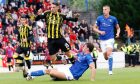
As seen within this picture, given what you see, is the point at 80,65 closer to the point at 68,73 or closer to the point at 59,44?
the point at 68,73

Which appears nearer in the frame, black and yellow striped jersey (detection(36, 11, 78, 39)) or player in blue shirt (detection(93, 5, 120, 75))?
black and yellow striped jersey (detection(36, 11, 78, 39))

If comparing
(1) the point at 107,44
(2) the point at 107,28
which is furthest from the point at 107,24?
(1) the point at 107,44

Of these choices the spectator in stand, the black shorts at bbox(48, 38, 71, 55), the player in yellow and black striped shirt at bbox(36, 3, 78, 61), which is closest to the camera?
the player in yellow and black striped shirt at bbox(36, 3, 78, 61)

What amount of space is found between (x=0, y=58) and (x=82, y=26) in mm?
9381

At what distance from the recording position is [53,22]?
18781 mm

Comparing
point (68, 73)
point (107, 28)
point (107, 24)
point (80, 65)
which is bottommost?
point (68, 73)

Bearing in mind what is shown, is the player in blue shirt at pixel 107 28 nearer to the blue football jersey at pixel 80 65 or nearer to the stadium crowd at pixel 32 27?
the blue football jersey at pixel 80 65

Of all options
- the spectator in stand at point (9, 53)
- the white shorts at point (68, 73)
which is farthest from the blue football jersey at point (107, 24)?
the spectator in stand at point (9, 53)

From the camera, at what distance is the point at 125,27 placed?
139 feet

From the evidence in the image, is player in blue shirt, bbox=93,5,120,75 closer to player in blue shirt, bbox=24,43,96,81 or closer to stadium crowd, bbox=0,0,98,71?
player in blue shirt, bbox=24,43,96,81

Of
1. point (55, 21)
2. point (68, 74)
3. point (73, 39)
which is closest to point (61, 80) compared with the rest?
point (68, 74)

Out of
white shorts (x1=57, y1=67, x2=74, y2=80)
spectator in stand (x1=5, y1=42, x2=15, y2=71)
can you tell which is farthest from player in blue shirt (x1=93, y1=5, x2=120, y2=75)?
spectator in stand (x1=5, y1=42, x2=15, y2=71)

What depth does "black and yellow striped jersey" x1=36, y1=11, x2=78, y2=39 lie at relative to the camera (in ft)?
61.1

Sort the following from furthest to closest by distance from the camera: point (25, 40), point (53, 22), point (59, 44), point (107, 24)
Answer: point (25, 40), point (107, 24), point (59, 44), point (53, 22)
